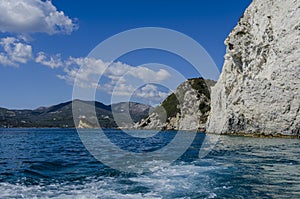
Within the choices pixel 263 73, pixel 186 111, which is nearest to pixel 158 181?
pixel 263 73

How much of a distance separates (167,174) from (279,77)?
1776 inches

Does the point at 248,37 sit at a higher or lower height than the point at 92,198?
higher

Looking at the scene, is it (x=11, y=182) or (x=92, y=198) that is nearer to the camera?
(x=92, y=198)

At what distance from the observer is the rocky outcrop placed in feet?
471

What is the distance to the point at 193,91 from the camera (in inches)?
6220

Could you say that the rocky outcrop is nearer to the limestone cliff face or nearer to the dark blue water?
the limestone cliff face

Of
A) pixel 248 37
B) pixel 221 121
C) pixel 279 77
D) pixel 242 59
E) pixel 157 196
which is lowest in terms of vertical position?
pixel 157 196

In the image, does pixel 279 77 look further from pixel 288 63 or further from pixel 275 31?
pixel 275 31

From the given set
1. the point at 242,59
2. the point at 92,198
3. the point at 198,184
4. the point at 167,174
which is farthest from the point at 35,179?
the point at 242,59

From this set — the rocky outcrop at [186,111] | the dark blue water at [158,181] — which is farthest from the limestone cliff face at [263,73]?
the rocky outcrop at [186,111]

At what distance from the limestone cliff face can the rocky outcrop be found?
57.4m

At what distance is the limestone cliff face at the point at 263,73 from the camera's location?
181 feet

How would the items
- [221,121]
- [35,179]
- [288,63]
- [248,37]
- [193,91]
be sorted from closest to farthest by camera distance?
[35,179] → [288,63] → [248,37] → [221,121] → [193,91]

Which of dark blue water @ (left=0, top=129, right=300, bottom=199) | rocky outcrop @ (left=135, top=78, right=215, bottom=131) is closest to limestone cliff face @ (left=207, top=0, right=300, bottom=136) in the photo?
dark blue water @ (left=0, top=129, right=300, bottom=199)
